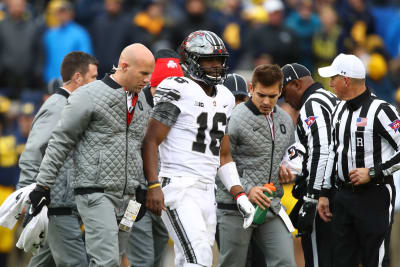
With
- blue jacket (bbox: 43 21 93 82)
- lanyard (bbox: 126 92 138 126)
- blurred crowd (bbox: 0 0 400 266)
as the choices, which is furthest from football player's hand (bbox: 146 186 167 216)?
blue jacket (bbox: 43 21 93 82)

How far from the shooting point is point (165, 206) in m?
6.73

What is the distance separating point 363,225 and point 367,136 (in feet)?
2.52

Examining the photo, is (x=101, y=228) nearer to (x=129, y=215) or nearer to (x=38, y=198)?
(x=129, y=215)

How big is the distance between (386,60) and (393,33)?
926 millimetres

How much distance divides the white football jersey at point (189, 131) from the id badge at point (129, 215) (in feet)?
1.06

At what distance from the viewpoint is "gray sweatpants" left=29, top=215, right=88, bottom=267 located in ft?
24.8

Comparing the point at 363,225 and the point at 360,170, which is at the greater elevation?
the point at 360,170

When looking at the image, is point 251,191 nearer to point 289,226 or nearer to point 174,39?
point 289,226

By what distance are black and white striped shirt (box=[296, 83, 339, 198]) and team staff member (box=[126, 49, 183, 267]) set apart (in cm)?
128

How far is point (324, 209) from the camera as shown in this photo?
7949 millimetres

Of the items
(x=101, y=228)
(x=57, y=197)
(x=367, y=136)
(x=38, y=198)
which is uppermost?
(x=367, y=136)

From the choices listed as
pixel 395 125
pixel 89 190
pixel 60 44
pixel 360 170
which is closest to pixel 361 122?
pixel 395 125

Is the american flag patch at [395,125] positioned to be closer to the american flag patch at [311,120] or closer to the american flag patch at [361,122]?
the american flag patch at [361,122]

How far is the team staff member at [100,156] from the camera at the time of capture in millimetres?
6637
